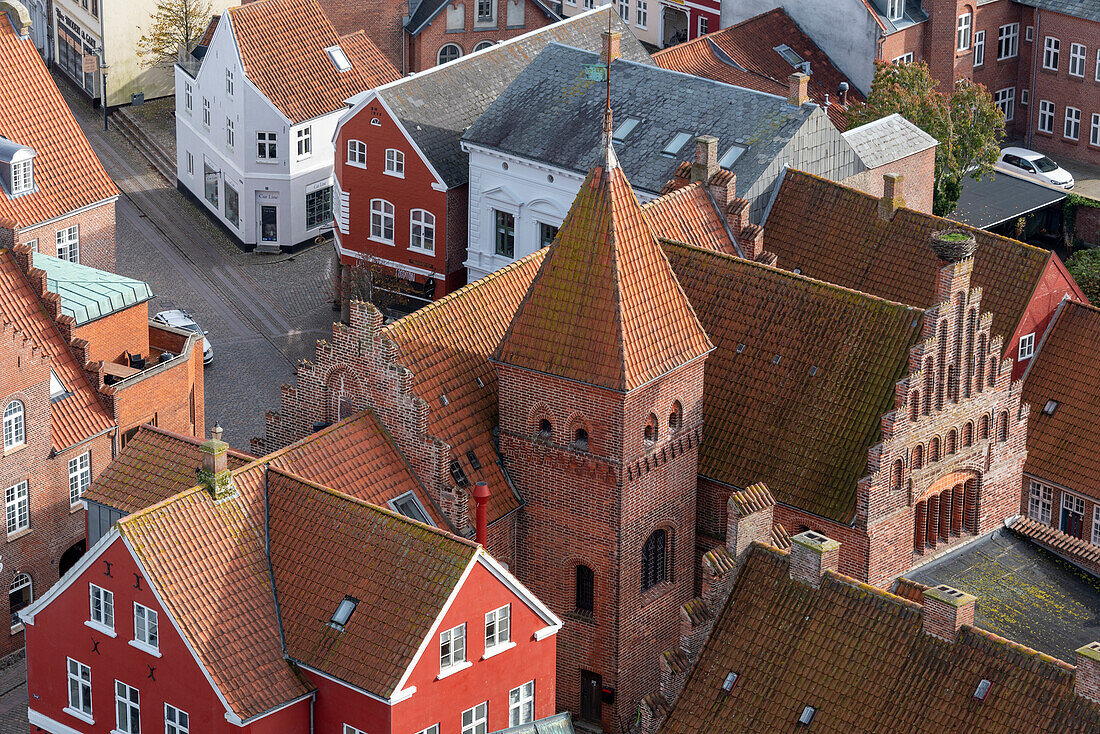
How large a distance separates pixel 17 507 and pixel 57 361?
609 cm

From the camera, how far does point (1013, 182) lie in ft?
413

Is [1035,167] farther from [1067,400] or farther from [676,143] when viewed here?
[1067,400]

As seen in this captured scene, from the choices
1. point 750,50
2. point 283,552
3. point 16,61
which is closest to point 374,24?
point 750,50

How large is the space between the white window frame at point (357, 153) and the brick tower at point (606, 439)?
112 feet

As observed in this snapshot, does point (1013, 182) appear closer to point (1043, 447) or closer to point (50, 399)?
point (1043, 447)

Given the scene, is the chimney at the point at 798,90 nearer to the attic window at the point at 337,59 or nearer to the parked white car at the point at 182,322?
the attic window at the point at 337,59

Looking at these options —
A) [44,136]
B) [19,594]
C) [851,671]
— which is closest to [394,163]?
[44,136]

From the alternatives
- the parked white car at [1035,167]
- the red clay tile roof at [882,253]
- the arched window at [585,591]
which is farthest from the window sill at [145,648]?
the parked white car at [1035,167]

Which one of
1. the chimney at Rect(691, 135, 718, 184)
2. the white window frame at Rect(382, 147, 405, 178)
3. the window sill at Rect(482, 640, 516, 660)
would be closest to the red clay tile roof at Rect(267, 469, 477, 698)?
the window sill at Rect(482, 640, 516, 660)

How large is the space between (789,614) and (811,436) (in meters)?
12.1

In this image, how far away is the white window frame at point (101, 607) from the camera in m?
73.1

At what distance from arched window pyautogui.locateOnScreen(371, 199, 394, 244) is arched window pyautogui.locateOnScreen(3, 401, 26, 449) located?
29130 mm

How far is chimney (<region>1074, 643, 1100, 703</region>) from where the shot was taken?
64.6m

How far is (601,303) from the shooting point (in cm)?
7856
